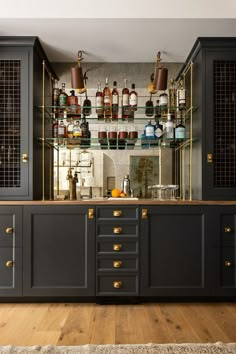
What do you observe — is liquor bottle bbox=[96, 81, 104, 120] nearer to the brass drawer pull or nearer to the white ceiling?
the white ceiling

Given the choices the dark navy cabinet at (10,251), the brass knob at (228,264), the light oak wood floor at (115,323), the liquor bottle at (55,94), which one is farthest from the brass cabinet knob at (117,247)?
the liquor bottle at (55,94)

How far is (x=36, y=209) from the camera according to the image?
Answer: 3047 mm

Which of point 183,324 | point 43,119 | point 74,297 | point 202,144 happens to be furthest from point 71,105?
point 183,324

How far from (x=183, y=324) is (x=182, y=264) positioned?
0.57 metres

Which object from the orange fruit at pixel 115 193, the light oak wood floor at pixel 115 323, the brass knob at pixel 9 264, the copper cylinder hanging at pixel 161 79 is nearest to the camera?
the light oak wood floor at pixel 115 323

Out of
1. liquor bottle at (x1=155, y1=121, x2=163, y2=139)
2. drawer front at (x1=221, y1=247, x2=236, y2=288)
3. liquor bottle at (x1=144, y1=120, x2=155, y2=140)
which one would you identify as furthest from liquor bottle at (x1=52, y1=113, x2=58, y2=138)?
drawer front at (x1=221, y1=247, x2=236, y2=288)

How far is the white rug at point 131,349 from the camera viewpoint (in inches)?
84.0

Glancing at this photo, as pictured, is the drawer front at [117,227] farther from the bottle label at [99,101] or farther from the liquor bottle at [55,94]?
the liquor bottle at [55,94]

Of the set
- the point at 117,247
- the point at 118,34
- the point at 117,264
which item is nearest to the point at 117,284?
the point at 117,264

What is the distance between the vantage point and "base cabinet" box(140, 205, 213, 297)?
304 centimetres

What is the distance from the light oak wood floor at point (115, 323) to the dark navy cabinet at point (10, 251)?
16cm

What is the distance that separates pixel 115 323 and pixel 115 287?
0.44 m

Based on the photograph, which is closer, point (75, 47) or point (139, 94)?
point (75, 47)

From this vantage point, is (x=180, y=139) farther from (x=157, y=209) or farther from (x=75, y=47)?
(x=75, y=47)
